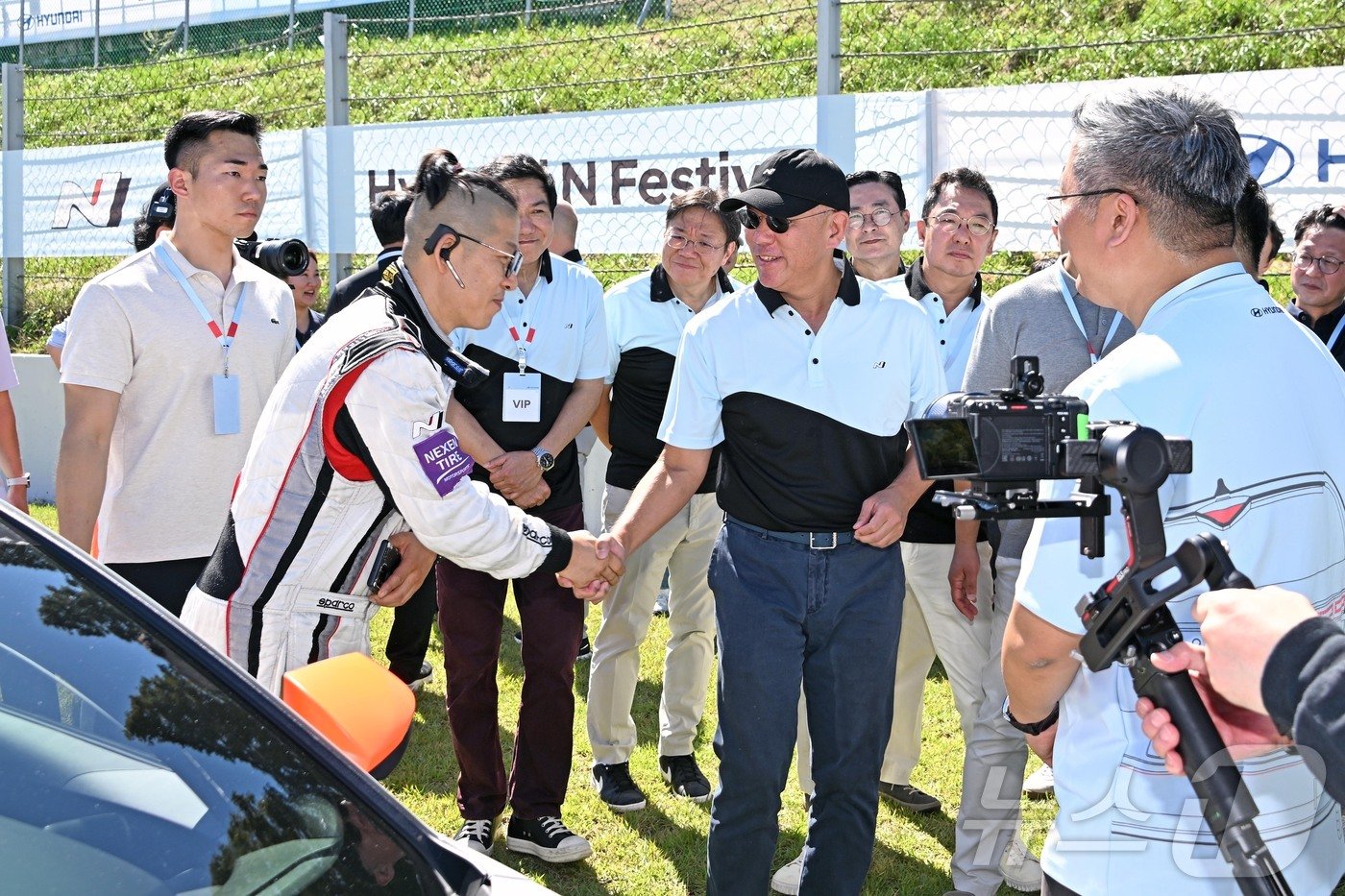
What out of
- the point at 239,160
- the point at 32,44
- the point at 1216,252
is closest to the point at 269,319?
the point at 239,160

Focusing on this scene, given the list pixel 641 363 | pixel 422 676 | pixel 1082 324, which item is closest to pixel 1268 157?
pixel 1082 324

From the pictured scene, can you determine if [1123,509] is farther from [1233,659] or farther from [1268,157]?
[1268,157]

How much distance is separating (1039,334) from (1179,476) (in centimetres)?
202

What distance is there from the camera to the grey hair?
203 centimetres

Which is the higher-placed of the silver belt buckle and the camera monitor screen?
the camera monitor screen

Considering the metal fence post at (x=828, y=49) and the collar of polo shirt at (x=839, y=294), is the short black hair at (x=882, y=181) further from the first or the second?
the collar of polo shirt at (x=839, y=294)

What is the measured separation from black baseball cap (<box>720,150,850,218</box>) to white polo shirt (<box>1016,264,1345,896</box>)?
160 centimetres

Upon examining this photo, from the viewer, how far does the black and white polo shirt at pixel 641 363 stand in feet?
17.0

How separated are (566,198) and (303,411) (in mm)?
4841

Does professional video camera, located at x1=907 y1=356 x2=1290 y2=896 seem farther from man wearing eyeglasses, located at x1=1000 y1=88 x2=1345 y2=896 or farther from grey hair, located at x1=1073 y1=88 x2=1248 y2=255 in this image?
grey hair, located at x1=1073 y1=88 x2=1248 y2=255

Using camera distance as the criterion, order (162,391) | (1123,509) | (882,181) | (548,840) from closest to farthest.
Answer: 1. (1123,509)
2. (162,391)
3. (548,840)
4. (882,181)

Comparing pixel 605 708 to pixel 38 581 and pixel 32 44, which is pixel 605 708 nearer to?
pixel 38 581

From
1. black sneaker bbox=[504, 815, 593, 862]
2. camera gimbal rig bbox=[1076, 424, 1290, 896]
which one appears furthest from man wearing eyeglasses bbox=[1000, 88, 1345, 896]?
black sneaker bbox=[504, 815, 593, 862]

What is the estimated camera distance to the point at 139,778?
1.94 m
